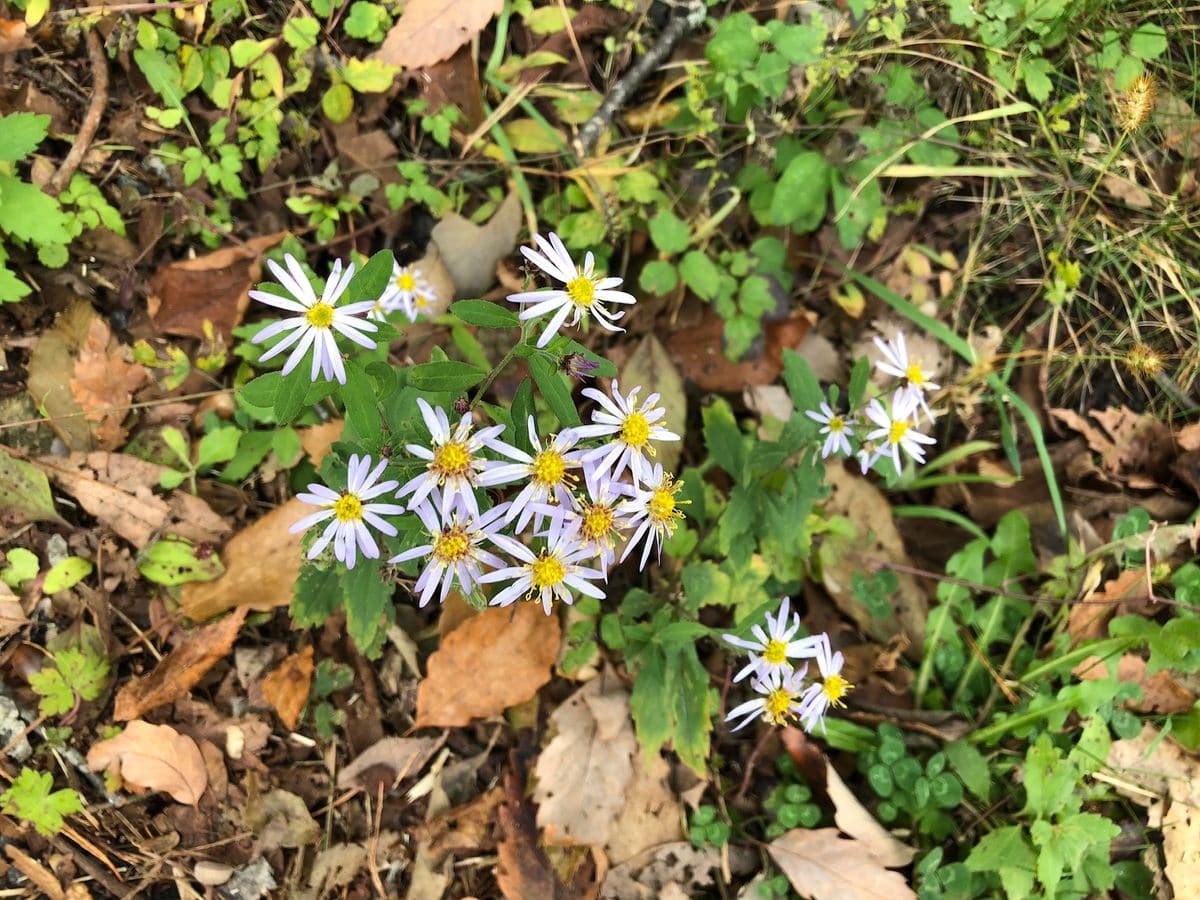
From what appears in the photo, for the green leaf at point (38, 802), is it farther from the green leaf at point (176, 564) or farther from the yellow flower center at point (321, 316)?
the yellow flower center at point (321, 316)

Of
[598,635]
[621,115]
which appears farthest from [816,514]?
[621,115]

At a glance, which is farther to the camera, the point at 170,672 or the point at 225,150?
the point at 225,150

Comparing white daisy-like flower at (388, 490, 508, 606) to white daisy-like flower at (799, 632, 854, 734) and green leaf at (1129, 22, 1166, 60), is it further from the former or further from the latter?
green leaf at (1129, 22, 1166, 60)

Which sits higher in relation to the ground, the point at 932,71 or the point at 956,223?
the point at 932,71

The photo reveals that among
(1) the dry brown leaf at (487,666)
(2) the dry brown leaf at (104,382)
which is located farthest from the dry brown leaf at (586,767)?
(2) the dry brown leaf at (104,382)

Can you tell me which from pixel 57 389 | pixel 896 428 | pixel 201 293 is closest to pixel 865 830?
pixel 896 428

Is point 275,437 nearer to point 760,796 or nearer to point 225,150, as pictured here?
point 225,150
